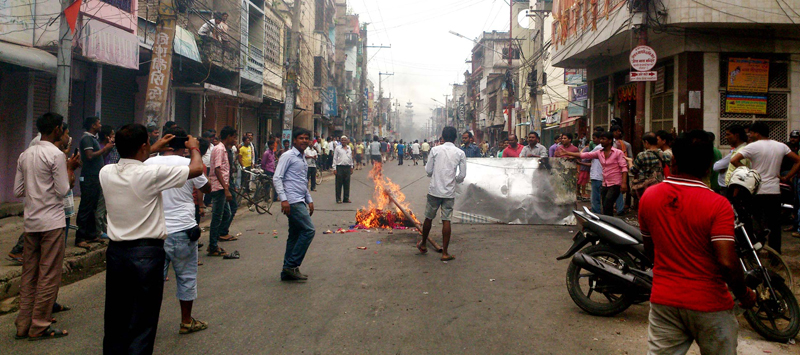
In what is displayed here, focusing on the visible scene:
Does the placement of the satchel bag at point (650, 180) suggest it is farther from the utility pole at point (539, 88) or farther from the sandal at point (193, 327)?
the utility pole at point (539, 88)

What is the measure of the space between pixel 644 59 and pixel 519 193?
438 cm

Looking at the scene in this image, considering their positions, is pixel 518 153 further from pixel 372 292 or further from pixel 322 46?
pixel 322 46

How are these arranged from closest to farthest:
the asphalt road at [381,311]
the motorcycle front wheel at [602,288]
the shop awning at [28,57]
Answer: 1. the asphalt road at [381,311]
2. the motorcycle front wheel at [602,288]
3. the shop awning at [28,57]

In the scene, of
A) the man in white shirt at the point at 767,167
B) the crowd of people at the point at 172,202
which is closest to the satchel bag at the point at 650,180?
the crowd of people at the point at 172,202

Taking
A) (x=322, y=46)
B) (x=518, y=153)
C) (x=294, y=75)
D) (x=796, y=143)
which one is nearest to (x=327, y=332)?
(x=518, y=153)

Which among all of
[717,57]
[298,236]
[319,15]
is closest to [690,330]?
[298,236]

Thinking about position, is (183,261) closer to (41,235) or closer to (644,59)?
(41,235)

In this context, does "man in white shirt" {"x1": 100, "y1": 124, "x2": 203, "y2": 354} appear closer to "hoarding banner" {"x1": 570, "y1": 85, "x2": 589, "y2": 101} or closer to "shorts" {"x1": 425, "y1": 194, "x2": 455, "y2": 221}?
"shorts" {"x1": 425, "y1": 194, "x2": 455, "y2": 221}

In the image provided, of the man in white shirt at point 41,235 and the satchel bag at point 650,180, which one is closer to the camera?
the man in white shirt at point 41,235

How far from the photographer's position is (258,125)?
28047mm

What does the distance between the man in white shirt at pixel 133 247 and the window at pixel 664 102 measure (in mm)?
13960

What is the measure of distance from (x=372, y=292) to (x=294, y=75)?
52.0ft

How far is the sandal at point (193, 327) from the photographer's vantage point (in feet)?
14.4

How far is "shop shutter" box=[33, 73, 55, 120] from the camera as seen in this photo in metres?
11.1
